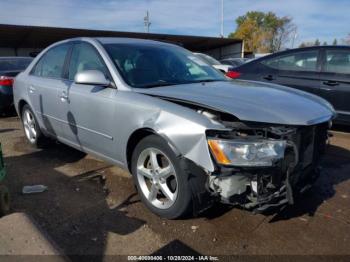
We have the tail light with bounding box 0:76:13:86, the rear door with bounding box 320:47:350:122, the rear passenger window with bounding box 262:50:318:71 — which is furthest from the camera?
the tail light with bounding box 0:76:13:86

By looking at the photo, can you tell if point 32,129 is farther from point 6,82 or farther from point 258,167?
point 258,167

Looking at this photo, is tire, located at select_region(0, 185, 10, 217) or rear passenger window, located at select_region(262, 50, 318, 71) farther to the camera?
rear passenger window, located at select_region(262, 50, 318, 71)

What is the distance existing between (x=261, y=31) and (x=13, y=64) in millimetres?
65254

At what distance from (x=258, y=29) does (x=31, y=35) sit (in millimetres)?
50269

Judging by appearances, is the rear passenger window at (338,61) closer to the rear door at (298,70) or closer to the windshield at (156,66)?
the rear door at (298,70)

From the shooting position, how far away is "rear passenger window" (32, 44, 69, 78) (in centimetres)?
439

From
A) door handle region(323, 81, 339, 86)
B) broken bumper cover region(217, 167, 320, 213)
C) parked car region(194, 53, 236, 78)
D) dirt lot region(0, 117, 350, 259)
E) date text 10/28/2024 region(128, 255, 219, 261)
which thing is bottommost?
date text 10/28/2024 region(128, 255, 219, 261)

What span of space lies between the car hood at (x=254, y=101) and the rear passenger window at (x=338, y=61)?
2.77 metres

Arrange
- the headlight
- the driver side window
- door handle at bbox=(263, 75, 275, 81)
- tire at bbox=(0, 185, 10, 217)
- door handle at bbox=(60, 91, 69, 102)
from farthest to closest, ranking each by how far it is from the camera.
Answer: door handle at bbox=(263, 75, 275, 81) < door handle at bbox=(60, 91, 69, 102) < the driver side window < tire at bbox=(0, 185, 10, 217) < the headlight

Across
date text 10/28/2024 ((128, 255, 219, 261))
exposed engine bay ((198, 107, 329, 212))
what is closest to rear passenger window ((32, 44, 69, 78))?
exposed engine bay ((198, 107, 329, 212))

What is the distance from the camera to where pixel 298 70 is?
A: 607 centimetres

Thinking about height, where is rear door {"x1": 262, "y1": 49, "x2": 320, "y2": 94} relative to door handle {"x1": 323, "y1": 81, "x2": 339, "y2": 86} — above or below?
above

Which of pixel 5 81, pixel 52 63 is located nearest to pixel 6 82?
pixel 5 81

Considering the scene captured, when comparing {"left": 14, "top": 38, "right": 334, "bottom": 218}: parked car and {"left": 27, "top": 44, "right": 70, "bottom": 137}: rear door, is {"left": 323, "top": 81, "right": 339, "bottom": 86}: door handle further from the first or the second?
{"left": 27, "top": 44, "right": 70, "bottom": 137}: rear door
